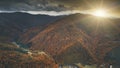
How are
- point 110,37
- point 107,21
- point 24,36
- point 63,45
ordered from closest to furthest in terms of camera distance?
point 63,45 < point 110,37 < point 24,36 < point 107,21

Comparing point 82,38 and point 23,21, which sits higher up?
point 23,21

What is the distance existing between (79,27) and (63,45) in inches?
1096

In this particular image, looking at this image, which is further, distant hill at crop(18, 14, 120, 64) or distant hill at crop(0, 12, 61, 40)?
distant hill at crop(0, 12, 61, 40)

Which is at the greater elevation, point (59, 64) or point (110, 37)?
point (110, 37)

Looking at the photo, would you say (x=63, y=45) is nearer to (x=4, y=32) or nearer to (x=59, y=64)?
(x=59, y=64)

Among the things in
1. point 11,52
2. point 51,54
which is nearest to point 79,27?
point 51,54

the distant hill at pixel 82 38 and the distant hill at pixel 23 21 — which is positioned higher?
the distant hill at pixel 23 21

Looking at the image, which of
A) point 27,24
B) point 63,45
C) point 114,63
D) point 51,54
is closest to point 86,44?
point 63,45

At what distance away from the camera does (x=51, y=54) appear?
10806 cm

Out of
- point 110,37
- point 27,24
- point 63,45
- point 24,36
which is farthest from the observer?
point 27,24

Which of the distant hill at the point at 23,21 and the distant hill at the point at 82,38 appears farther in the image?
the distant hill at the point at 23,21

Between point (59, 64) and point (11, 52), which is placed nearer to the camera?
point (59, 64)

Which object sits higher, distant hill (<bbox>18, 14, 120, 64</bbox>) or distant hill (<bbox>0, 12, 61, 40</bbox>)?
distant hill (<bbox>0, 12, 61, 40</bbox>)

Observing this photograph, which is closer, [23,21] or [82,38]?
[82,38]
